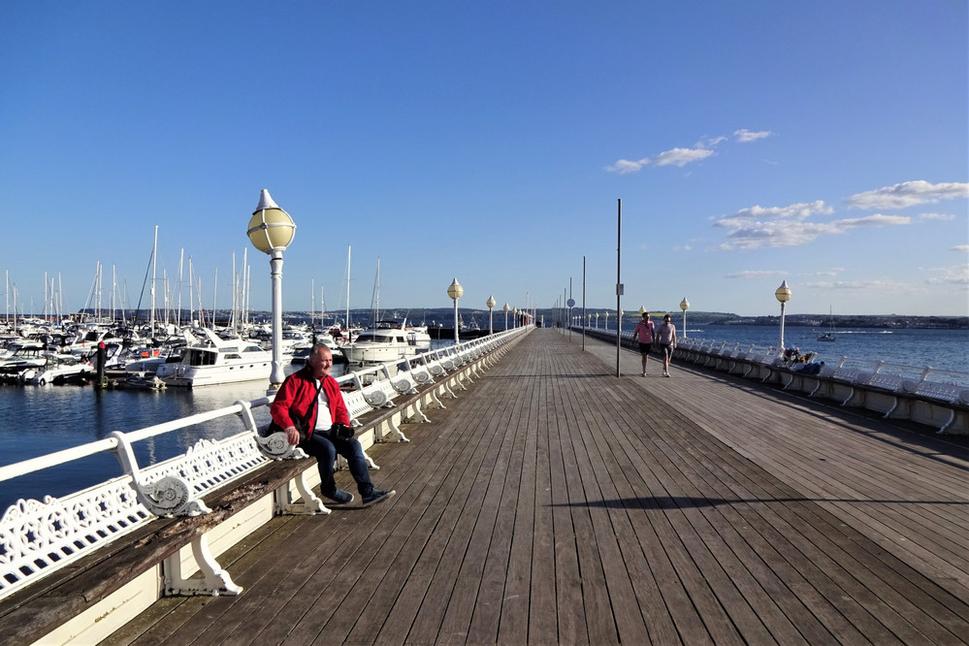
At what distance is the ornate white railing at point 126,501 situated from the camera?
2.83 metres

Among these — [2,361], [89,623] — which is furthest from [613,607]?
[2,361]

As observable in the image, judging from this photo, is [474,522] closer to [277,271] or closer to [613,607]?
[613,607]

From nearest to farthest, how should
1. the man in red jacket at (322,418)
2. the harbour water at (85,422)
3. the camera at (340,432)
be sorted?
the man in red jacket at (322,418)
the camera at (340,432)
the harbour water at (85,422)

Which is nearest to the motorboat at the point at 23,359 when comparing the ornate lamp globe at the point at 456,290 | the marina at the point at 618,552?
the ornate lamp globe at the point at 456,290

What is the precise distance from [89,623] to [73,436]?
1020 inches

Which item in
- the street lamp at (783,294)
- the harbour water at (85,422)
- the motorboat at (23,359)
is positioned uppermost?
the street lamp at (783,294)

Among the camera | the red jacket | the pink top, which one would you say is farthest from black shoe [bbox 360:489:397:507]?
the pink top

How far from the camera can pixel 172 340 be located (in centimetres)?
5278

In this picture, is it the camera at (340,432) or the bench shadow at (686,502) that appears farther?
the bench shadow at (686,502)

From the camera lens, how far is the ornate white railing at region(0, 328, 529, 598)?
2832mm

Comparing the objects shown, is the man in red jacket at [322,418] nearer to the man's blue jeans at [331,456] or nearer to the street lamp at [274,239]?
the man's blue jeans at [331,456]

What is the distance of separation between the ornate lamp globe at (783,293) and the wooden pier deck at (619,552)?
39.6 ft

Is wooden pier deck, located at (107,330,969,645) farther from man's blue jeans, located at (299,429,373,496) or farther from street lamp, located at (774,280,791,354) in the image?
street lamp, located at (774,280,791,354)

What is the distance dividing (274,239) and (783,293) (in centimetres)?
1709
